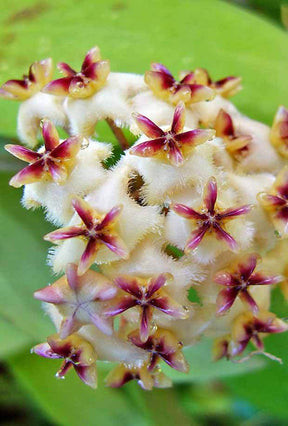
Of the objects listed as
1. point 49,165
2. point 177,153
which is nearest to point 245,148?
point 177,153

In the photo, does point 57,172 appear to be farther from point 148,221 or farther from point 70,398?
point 70,398

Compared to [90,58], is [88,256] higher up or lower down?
lower down

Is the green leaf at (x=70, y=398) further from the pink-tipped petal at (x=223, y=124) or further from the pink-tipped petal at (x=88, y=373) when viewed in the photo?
the pink-tipped petal at (x=223, y=124)

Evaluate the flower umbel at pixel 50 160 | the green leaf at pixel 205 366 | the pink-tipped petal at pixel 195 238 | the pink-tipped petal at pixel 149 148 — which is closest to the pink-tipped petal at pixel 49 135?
the flower umbel at pixel 50 160

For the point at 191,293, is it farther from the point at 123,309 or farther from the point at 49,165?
the point at 49,165

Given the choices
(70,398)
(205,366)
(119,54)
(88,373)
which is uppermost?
(119,54)

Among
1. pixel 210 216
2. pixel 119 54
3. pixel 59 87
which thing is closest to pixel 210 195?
pixel 210 216
